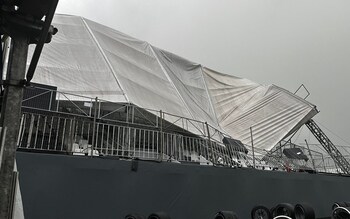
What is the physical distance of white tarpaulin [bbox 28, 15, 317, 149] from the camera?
11797mm

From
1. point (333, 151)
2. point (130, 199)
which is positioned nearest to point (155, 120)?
point (130, 199)

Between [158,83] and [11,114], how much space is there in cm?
1160

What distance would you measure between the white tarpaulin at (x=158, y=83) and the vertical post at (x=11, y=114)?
7.01 metres

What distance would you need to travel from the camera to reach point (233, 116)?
72.1 feet

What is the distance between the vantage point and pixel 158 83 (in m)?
15.3

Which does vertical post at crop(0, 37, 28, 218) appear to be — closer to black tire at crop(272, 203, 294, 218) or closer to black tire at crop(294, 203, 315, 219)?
black tire at crop(272, 203, 294, 218)

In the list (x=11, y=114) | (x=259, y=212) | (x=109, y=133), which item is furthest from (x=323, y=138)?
(x=11, y=114)

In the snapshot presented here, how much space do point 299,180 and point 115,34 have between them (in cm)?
1090

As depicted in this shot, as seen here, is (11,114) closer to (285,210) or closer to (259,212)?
(285,210)

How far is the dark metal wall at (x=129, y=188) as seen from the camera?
662 centimetres

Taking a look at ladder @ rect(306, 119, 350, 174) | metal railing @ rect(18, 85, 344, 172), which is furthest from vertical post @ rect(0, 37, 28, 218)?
ladder @ rect(306, 119, 350, 174)

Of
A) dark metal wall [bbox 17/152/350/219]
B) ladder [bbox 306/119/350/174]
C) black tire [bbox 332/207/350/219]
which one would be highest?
ladder [bbox 306/119/350/174]

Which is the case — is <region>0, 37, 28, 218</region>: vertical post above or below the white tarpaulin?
below

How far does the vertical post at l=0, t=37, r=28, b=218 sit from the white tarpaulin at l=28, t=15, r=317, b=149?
23.0ft
